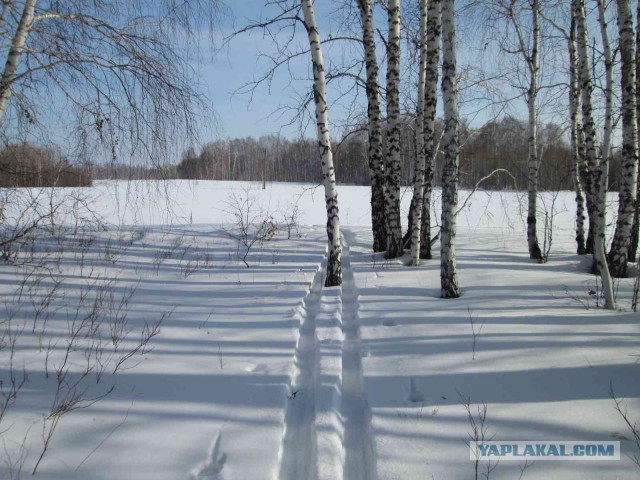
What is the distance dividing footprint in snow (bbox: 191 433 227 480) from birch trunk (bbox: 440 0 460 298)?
3.66m

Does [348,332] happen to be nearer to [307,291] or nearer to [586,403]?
[307,291]

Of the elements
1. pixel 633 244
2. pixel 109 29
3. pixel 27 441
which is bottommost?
pixel 27 441

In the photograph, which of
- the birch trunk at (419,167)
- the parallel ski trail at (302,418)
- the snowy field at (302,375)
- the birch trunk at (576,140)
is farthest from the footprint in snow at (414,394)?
the birch trunk at (576,140)

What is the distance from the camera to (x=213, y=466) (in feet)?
6.36

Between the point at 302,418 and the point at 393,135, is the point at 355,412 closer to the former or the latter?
the point at 302,418

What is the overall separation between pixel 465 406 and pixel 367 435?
0.77 meters

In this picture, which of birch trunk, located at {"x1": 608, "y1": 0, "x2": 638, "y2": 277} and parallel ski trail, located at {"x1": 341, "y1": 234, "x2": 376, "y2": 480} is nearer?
parallel ski trail, located at {"x1": 341, "y1": 234, "x2": 376, "y2": 480}

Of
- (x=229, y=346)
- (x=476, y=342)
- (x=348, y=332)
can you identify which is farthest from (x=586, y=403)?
(x=229, y=346)

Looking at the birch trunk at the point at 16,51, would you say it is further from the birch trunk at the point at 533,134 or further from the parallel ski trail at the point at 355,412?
the birch trunk at the point at 533,134

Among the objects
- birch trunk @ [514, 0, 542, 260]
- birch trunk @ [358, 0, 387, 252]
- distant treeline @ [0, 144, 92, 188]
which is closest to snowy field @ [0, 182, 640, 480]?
distant treeline @ [0, 144, 92, 188]

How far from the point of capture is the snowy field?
1.99m

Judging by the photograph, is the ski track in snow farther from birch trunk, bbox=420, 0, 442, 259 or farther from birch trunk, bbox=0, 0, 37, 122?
birch trunk, bbox=420, 0, 442, 259

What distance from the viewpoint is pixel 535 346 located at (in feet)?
10.7

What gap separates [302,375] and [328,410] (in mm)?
596
